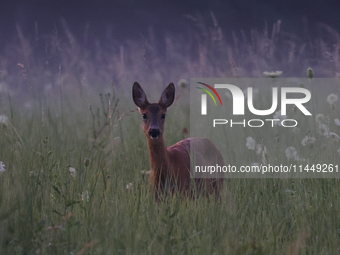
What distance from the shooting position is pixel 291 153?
15.2 ft

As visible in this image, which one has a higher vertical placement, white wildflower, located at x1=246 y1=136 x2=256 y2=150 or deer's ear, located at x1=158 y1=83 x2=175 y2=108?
deer's ear, located at x1=158 y1=83 x2=175 y2=108

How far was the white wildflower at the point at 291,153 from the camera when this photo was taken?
14.9 ft

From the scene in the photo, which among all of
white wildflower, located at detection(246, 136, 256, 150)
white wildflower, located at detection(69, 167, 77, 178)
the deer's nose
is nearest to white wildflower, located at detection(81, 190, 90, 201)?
white wildflower, located at detection(69, 167, 77, 178)

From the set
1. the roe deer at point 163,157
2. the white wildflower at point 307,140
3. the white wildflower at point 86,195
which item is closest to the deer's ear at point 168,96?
the roe deer at point 163,157

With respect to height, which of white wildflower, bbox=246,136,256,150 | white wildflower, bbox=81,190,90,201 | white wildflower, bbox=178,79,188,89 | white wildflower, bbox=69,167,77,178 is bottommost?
white wildflower, bbox=81,190,90,201

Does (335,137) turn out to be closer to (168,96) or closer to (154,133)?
(168,96)

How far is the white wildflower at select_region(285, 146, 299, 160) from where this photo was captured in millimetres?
4545

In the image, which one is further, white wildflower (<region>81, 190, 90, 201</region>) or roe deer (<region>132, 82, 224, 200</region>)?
roe deer (<region>132, 82, 224, 200</region>)

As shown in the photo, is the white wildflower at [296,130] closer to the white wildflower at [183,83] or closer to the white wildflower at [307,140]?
the white wildflower at [307,140]

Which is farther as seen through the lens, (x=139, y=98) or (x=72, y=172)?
(x=139, y=98)

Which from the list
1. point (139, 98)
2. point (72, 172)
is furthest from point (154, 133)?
point (72, 172)

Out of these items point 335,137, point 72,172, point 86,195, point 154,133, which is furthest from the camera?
point 335,137

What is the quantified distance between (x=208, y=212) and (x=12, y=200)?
1.27 meters

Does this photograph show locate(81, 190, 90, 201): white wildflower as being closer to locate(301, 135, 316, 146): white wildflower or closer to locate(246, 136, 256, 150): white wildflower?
locate(246, 136, 256, 150): white wildflower
